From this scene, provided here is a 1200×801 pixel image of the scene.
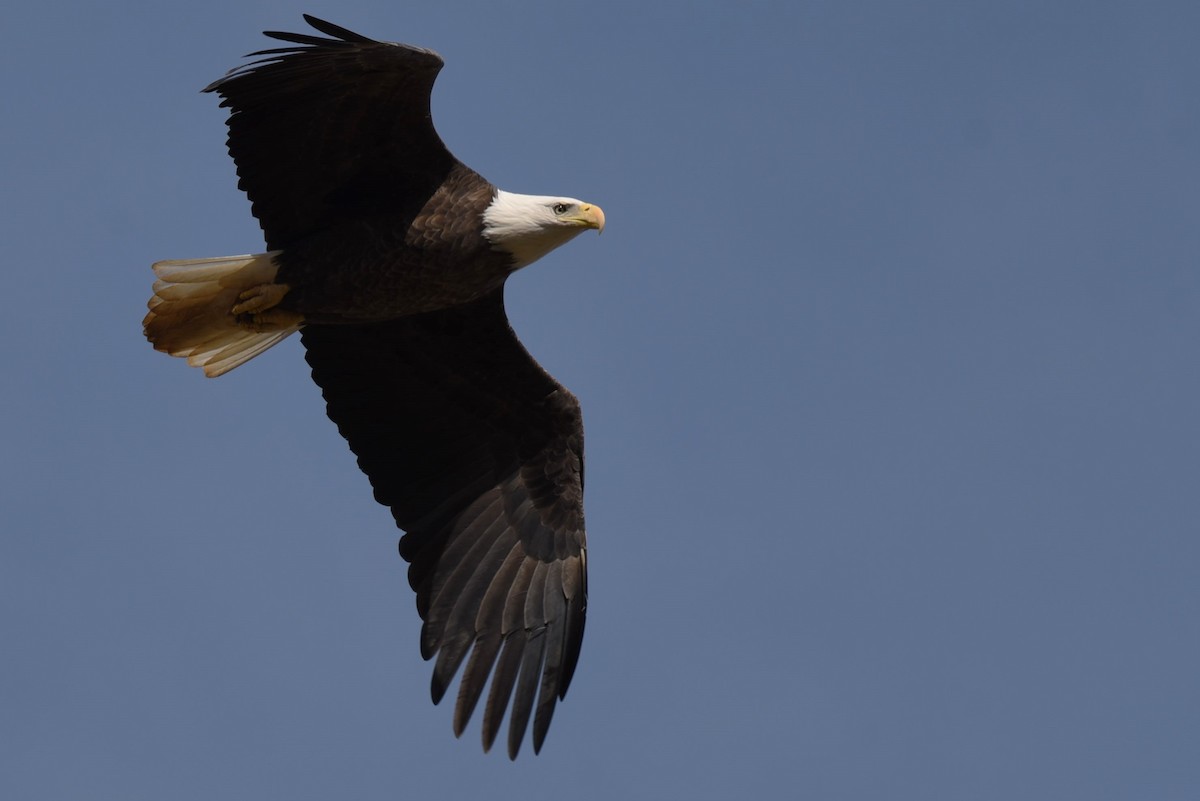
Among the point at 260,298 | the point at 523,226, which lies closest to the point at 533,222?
the point at 523,226

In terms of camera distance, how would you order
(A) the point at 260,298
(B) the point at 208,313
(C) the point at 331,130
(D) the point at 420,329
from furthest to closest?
1. (D) the point at 420,329
2. (B) the point at 208,313
3. (A) the point at 260,298
4. (C) the point at 331,130

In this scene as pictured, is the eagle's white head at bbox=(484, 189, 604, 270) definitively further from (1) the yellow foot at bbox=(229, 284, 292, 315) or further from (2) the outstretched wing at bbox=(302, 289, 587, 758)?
(1) the yellow foot at bbox=(229, 284, 292, 315)

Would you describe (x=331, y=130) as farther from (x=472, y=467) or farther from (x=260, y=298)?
(x=472, y=467)

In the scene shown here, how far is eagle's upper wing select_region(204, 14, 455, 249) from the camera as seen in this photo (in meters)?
10.9

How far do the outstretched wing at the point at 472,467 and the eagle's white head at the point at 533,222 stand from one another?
3.15 feet

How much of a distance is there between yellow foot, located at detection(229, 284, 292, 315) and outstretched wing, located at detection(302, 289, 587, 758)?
78 centimetres

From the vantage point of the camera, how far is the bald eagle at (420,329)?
11242 millimetres

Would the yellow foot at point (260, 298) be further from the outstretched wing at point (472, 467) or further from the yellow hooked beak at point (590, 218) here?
the yellow hooked beak at point (590, 218)

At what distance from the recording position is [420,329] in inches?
497

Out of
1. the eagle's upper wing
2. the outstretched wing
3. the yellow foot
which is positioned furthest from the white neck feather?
the yellow foot

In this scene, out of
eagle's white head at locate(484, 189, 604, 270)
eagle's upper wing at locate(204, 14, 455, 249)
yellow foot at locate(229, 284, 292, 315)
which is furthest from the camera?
yellow foot at locate(229, 284, 292, 315)

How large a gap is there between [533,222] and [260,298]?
1788 mm

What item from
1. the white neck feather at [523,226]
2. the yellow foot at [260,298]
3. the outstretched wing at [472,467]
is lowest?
the outstretched wing at [472,467]

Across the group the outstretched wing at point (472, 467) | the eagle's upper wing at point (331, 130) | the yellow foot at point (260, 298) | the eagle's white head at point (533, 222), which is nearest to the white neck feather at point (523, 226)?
the eagle's white head at point (533, 222)
